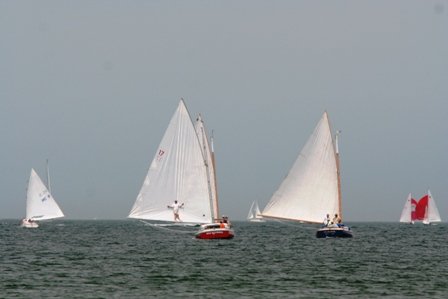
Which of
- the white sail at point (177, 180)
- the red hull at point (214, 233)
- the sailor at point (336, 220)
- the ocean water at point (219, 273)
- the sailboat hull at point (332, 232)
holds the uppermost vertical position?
the white sail at point (177, 180)

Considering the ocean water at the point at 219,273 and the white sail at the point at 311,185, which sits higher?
the white sail at the point at 311,185

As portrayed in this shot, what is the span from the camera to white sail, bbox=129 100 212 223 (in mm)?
88625

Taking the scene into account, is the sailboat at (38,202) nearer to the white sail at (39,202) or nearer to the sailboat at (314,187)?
the white sail at (39,202)

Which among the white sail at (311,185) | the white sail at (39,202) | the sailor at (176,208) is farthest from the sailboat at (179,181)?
the white sail at (39,202)

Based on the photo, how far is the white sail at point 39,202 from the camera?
161 meters

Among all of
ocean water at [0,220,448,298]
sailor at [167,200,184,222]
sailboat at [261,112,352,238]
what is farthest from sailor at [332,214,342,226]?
sailor at [167,200,184,222]

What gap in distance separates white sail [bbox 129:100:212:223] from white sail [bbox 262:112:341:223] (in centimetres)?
1094

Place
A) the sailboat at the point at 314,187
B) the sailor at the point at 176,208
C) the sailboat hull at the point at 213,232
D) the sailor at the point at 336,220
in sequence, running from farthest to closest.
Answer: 1. the sailor at the point at 336,220
2. the sailboat at the point at 314,187
3. the sailboat hull at the point at 213,232
4. the sailor at the point at 176,208

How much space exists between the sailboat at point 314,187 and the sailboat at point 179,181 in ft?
35.1

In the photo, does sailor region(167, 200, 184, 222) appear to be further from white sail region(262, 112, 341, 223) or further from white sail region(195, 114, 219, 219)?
white sail region(262, 112, 341, 223)

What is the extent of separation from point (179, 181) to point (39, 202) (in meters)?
80.2

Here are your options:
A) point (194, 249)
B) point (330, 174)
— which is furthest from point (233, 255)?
point (330, 174)

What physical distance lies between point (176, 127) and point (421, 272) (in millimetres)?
34263

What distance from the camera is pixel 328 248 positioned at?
283 feet
